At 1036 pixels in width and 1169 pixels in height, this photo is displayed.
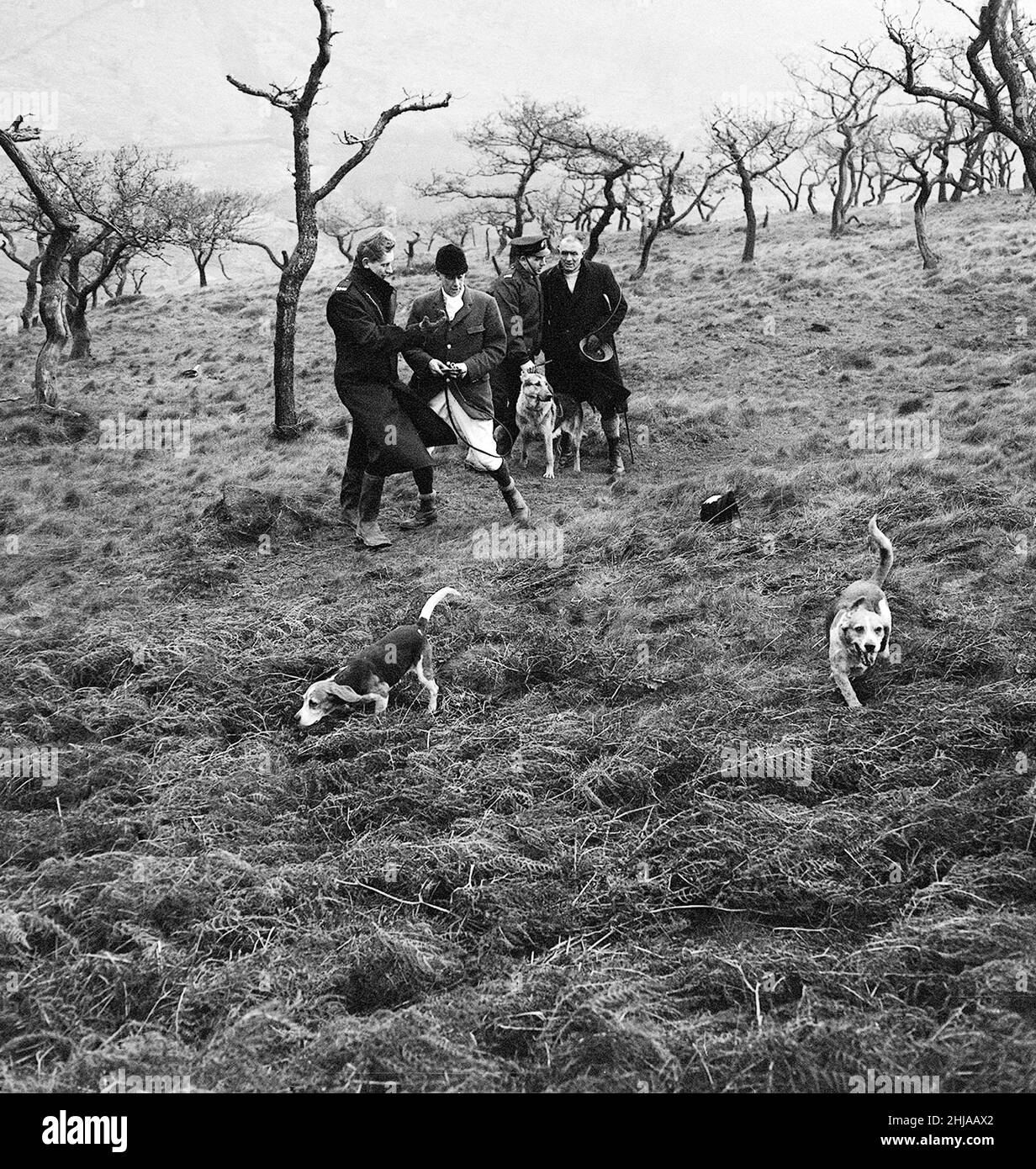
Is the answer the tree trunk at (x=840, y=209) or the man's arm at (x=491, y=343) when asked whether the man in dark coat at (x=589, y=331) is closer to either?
the man's arm at (x=491, y=343)

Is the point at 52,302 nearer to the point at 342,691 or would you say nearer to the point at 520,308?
the point at 520,308

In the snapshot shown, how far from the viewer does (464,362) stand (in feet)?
25.3

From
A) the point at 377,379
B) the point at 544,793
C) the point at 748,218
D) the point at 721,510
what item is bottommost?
the point at 544,793

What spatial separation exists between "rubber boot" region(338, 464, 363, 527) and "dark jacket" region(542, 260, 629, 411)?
240 cm

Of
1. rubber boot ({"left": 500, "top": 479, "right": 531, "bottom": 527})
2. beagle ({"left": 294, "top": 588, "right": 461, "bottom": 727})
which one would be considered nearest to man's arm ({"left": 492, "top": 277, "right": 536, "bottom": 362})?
rubber boot ({"left": 500, "top": 479, "right": 531, "bottom": 527})

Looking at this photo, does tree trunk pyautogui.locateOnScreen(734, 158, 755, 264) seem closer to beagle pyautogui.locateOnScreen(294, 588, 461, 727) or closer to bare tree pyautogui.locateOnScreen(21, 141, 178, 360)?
bare tree pyautogui.locateOnScreen(21, 141, 178, 360)

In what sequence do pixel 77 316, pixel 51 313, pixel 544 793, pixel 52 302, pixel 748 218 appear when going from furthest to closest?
pixel 748 218 < pixel 77 316 < pixel 52 302 < pixel 51 313 < pixel 544 793

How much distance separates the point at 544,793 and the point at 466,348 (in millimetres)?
4360

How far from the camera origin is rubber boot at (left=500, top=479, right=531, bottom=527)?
7922 millimetres

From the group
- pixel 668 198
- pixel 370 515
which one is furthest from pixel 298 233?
pixel 668 198

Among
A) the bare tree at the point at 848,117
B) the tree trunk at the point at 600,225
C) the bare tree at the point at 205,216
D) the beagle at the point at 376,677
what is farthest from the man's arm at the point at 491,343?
the bare tree at the point at 205,216

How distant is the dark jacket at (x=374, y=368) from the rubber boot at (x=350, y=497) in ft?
2.15

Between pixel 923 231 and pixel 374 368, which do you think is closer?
pixel 374 368
